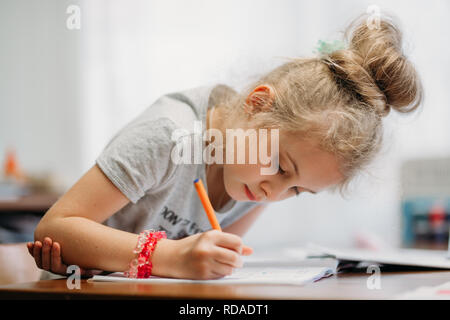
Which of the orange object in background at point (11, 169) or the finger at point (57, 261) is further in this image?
the orange object in background at point (11, 169)

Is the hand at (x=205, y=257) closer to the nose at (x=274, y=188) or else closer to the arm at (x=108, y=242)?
the arm at (x=108, y=242)

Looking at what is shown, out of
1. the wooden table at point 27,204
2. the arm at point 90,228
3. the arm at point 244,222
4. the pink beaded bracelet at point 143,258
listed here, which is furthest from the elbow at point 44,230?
the wooden table at point 27,204

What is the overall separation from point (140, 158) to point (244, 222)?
318mm

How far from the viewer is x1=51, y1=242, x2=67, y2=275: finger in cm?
51

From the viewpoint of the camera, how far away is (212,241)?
1.47 ft

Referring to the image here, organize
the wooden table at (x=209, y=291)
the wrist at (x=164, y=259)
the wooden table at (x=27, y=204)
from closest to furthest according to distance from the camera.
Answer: the wooden table at (x=209, y=291) < the wrist at (x=164, y=259) < the wooden table at (x=27, y=204)

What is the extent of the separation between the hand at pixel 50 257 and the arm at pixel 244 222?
0.34 m

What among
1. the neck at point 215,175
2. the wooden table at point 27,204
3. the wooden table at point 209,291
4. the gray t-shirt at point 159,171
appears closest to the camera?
the wooden table at point 209,291

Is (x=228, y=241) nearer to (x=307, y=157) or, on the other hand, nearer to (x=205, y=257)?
(x=205, y=257)

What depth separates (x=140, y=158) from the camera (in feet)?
1.89

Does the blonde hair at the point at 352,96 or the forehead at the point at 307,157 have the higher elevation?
the blonde hair at the point at 352,96

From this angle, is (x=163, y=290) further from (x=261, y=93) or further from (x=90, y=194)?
(x=261, y=93)

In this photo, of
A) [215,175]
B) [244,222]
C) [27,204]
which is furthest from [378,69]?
[27,204]

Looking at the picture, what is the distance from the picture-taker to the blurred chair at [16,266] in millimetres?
646
